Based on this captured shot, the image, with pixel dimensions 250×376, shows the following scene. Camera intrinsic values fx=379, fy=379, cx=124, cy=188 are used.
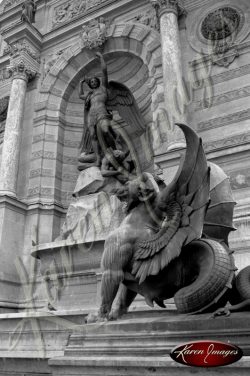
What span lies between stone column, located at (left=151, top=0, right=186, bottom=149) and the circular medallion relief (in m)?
0.72

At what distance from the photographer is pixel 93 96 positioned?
9359 millimetres

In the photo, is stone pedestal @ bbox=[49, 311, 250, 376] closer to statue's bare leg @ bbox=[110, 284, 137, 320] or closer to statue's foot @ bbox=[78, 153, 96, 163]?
statue's bare leg @ bbox=[110, 284, 137, 320]

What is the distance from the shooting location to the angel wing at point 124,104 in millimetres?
9883

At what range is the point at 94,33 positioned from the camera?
11375 mm

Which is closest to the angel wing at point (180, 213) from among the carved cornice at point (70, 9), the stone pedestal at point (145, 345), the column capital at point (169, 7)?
the stone pedestal at point (145, 345)

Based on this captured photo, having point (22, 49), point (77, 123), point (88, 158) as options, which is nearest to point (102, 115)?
point (88, 158)

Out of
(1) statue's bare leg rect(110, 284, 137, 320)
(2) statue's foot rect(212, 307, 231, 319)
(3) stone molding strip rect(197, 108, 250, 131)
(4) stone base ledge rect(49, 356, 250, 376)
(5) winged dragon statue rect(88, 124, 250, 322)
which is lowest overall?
(4) stone base ledge rect(49, 356, 250, 376)

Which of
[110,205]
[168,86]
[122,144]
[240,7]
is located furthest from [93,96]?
[240,7]

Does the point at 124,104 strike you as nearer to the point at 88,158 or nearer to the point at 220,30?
the point at 88,158

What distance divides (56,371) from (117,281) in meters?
0.78

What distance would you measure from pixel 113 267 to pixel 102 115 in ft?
20.7

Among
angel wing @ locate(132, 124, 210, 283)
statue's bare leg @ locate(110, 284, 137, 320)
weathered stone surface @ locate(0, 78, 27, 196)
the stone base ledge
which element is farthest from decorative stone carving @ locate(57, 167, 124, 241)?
the stone base ledge

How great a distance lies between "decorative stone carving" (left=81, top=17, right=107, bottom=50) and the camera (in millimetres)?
11164

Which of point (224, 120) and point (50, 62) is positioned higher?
point (50, 62)
